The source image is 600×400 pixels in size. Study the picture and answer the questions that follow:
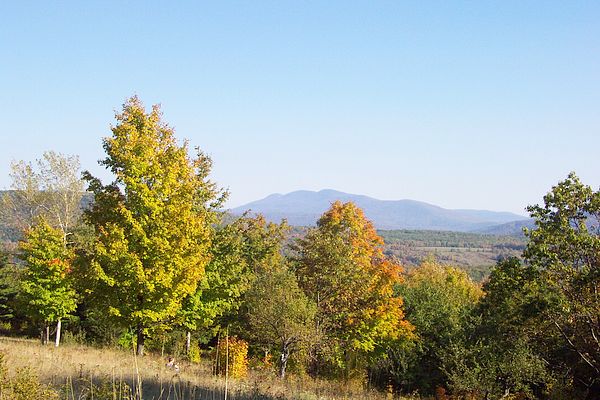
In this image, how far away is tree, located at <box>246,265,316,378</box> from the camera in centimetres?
2714

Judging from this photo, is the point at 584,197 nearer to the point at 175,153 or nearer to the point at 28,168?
the point at 175,153

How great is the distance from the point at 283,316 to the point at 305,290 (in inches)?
240

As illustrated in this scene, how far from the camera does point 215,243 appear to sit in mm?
34219

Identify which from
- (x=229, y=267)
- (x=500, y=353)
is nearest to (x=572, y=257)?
(x=500, y=353)

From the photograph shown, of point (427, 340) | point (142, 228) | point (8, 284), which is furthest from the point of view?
point (8, 284)

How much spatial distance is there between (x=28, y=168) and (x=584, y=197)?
51.2 metres

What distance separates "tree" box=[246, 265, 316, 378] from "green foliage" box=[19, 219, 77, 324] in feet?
60.1

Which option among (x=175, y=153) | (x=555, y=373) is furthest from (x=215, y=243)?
(x=555, y=373)

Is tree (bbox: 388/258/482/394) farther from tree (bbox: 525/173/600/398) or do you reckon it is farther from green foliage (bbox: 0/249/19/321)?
green foliage (bbox: 0/249/19/321)

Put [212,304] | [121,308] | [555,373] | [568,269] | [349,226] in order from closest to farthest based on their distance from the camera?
[568,269] → [121,308] → [555,373] → [212,304] → [349,226]

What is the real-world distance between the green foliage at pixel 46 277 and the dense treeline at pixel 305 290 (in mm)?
112

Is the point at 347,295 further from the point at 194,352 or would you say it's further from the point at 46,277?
the point at 46,277

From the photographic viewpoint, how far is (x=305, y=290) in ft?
108

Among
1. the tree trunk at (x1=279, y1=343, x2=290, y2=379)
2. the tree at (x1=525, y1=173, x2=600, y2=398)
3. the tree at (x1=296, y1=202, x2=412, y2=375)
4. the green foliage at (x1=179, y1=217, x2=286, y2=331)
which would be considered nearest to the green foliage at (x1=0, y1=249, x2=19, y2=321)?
the green foliage at (x1=179, y1=217, x2=286, y2=331)
